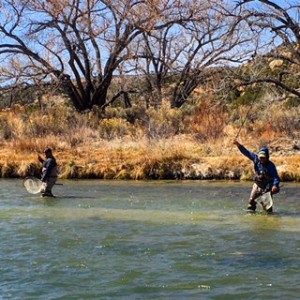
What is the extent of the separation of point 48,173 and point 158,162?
6.15 meters

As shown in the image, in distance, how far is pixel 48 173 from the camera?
707 inches

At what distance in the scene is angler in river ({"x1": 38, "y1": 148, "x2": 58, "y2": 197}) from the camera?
58.9 ft

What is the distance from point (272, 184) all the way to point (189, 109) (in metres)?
21.1

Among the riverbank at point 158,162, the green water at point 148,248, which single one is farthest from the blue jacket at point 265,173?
the riverbank at point 158,162

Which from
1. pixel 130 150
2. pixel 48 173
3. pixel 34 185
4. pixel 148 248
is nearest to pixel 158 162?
pixel 130 150

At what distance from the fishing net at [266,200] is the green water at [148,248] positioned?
214 millimetres

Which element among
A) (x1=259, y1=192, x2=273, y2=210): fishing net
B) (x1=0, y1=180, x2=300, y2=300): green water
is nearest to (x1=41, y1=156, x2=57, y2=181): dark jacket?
(x1=0, y1=180, x2=300, y2=300): green water

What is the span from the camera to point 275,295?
26.9 feet

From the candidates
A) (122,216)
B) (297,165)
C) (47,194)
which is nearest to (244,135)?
(297,165)

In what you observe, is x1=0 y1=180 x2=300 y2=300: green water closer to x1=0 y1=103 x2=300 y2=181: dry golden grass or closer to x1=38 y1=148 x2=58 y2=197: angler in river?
x1=38 y1=148 x2=58 y2=197: angler in river

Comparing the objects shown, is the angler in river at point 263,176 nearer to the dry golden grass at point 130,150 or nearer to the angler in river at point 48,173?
the angler in river at point 48,173

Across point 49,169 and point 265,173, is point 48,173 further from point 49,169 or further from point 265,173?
point 265,173

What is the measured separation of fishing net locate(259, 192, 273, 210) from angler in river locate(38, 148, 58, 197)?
591cm

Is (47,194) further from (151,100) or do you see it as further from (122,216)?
(151,100)
